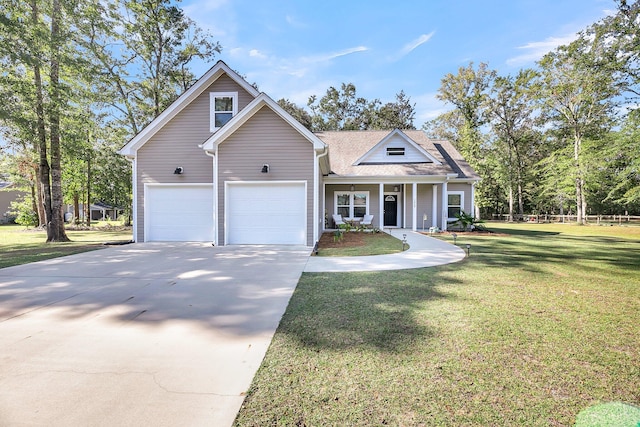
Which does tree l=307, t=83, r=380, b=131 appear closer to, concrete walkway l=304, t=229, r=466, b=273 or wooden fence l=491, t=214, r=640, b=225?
wooden fence l=491, t=214, r=640, b=225

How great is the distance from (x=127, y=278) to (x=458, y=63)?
119 feet

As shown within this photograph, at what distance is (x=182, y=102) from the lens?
11.4m

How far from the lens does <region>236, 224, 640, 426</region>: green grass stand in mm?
2104

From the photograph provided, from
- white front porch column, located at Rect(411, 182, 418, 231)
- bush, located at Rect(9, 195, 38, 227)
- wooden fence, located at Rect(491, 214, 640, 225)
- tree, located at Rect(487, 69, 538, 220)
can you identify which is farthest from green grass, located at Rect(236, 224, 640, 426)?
wooden fence, located at Rect(491, 214, 640, 225)

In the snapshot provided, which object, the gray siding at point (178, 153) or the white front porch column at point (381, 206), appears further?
the white front porch column at point (381, 206)

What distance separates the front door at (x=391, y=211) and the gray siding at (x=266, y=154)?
8.10 meters

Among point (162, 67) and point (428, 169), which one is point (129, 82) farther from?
point (428, 169)

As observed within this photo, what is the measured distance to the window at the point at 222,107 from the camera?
1166 centimetres

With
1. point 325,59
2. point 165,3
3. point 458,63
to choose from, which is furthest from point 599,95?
point 165,3

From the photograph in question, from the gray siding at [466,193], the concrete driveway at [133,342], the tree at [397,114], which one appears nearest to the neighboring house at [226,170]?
the gray siding at [466,193]

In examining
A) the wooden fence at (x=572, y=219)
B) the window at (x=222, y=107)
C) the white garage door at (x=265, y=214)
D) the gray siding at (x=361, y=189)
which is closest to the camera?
the white garage door at (x=265, y=214)

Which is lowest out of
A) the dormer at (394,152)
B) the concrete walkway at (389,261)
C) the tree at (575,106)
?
the concrete walkway at (389,261)

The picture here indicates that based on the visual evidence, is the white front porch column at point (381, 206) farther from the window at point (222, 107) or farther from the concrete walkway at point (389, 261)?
the window at point (222, 107)

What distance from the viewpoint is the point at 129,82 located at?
18203mm
